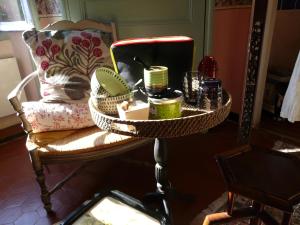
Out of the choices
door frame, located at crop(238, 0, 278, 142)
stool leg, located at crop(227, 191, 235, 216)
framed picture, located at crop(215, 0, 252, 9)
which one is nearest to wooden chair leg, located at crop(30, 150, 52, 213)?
stool leg, located at crop(227, 191, 235, 216)

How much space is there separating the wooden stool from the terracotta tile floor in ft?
1.30

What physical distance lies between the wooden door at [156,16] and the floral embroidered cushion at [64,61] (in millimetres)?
366

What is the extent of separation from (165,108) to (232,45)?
4.82 feet

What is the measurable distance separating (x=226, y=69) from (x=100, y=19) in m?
1.14

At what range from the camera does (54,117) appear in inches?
56.6

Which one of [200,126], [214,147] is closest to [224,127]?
[214,147]

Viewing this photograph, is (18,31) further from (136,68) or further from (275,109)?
(275,109)

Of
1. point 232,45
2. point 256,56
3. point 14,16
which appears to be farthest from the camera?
point 14,16

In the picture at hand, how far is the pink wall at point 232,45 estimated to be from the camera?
1.97m

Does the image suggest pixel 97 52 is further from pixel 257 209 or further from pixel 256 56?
pixel 257 209

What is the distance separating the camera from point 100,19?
6.54 feet

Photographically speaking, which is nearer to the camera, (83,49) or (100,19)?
(83,49)

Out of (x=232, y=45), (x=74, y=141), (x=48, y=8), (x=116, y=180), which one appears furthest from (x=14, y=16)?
(x=232, y=45)

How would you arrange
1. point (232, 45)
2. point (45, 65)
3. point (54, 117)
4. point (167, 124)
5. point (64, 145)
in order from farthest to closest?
point (232, 45), point (45, 65), point (54, 117), point (64, 145), point (167, 124)
